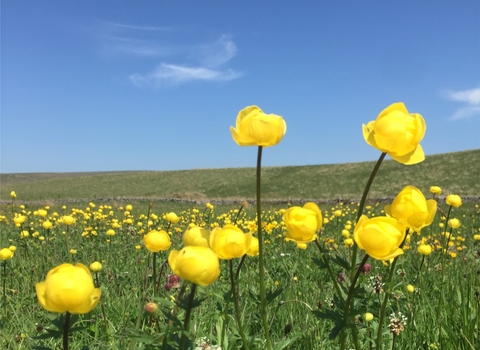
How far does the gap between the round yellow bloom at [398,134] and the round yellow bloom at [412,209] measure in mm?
101

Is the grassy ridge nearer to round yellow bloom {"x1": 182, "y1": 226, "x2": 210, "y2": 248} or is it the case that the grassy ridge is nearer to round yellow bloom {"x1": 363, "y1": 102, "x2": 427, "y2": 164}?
round yellow bloom {"x1": 363, "y1": 102, "x2": 427, "y2": 164}

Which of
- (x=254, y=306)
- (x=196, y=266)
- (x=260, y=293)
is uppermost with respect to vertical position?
(x=196, y=266)

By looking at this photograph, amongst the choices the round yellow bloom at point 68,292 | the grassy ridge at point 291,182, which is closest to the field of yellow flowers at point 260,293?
the round yellow bloom at point 68,292

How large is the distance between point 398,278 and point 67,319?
317cm

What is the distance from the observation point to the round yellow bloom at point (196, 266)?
3.13ft

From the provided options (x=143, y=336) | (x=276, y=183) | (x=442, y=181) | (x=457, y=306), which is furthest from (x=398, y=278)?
(x=276, y=183)

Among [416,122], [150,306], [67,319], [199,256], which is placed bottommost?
[150,306]

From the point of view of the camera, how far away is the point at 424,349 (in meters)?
1.99

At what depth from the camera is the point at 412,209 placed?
112 cm

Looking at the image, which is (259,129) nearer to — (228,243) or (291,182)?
(228,243)

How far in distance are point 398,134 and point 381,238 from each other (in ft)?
0.98

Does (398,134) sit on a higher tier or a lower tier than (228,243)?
higher

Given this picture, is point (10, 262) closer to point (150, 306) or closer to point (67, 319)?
point (150, 306)

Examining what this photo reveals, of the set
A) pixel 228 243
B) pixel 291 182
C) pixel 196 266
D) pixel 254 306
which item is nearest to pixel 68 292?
pixel 196 266
